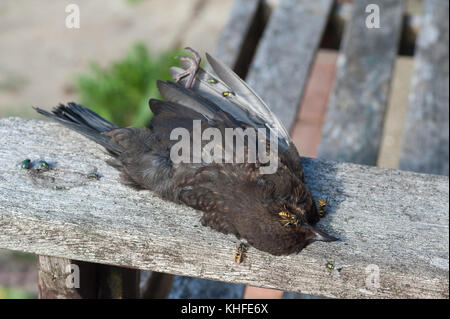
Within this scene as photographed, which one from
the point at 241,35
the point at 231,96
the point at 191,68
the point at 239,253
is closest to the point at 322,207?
the point at 239,253

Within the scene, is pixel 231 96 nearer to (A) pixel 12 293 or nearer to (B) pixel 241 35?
(B) pixel 241 35

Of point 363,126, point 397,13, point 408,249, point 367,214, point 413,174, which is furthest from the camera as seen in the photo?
point 397,13

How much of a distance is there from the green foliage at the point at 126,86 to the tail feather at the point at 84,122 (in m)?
2.89

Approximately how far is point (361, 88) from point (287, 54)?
0.49 metres

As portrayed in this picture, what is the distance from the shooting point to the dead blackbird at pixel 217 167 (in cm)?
171

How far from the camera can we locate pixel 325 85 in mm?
5152

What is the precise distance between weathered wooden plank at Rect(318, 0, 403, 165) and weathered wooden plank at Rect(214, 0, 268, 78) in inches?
22.7

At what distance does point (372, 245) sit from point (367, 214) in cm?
15

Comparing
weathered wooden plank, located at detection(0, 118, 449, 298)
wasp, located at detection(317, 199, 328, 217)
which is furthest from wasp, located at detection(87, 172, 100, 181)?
wasp, located at detection(317, 199, 328, 217)

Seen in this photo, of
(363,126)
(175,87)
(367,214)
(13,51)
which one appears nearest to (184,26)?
(13,51)

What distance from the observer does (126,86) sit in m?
5.16
